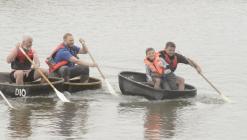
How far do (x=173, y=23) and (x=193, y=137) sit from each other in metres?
20.4

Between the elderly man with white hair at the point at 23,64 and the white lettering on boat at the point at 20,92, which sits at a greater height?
the elderly man with white hair at the point at 23,64

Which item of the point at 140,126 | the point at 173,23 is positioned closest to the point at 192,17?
the point at 173,23

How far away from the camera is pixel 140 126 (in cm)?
1365

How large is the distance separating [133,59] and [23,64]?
7055 millimetres

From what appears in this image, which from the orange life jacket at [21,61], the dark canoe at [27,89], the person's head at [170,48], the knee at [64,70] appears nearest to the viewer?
the dark canoe at [27,89]

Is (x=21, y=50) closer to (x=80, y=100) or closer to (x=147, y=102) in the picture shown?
(x=80, y=100)

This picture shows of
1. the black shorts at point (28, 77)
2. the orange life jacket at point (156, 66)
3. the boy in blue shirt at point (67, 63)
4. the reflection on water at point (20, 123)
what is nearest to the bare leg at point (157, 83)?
the orange life jacket at point (156, 66)

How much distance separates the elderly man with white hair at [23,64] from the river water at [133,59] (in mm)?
521

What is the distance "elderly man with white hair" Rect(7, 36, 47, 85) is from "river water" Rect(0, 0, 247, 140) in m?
0.52

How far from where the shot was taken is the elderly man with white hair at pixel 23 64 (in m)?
15.7

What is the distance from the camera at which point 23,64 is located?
1608 centimetres

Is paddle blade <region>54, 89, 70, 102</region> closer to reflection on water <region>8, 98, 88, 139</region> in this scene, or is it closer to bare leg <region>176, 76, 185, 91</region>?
reflection on water <region>8, 98, 88, 139</region>

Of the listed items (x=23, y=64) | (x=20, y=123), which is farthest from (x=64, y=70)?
(x=20, y=123)

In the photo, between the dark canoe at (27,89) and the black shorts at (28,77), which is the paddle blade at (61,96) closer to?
the dark canoe at (27,89)
